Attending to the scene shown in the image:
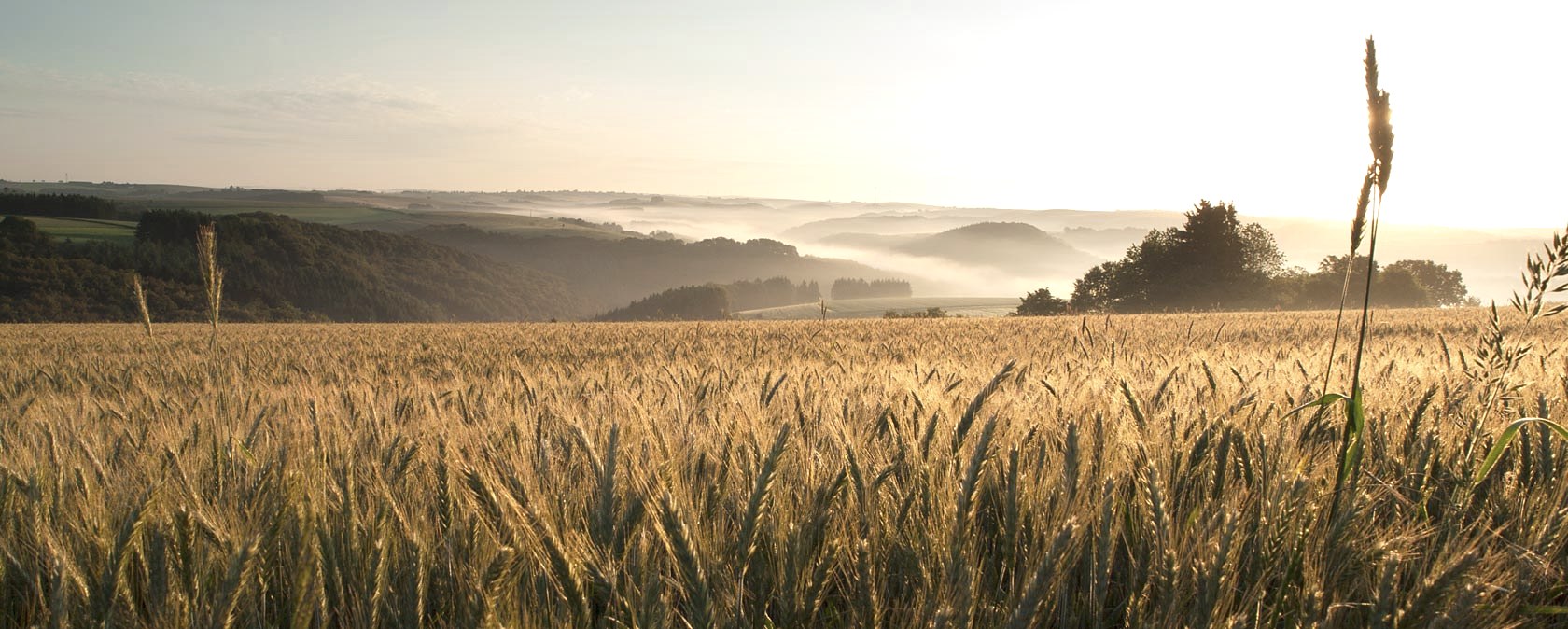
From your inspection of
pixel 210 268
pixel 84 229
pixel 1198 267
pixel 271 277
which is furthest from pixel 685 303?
pixel 210 268

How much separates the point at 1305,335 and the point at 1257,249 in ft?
170

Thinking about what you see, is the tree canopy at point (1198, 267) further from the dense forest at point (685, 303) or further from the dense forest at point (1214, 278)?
the dense forest at point (685, 303)

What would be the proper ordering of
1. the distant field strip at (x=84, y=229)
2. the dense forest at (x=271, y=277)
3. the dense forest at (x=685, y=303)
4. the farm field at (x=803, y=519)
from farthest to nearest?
the dense forest at (x=685, y=303) → the distant field strip at (x=84, y=229) → the dense forest at (x=271, y=277) → the farm field at (x=803, y=519)

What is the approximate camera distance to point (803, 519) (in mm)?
1369

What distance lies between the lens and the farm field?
1054mm

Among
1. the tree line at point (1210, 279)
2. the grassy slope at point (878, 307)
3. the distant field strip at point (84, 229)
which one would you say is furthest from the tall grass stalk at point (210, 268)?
the distant field strip at point (84, 229)

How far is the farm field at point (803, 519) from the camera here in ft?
3.46

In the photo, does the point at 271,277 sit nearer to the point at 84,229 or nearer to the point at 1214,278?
the point at 84,229

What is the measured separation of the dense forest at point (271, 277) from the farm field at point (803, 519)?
190 ft

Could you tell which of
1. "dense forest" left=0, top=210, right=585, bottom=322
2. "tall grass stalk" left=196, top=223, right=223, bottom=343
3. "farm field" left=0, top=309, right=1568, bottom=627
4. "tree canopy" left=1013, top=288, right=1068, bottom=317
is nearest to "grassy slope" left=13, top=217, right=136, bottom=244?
"dense forest" left=0, top=210, right=585, bottom=322

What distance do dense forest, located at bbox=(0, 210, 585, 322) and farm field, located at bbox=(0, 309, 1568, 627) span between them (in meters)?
58.1

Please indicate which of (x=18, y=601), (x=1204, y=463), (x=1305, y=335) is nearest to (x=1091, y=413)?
(x=1204, y=463)

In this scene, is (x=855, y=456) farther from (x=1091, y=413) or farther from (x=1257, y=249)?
(x=1257, y=249)

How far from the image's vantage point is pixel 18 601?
51.5 inches
